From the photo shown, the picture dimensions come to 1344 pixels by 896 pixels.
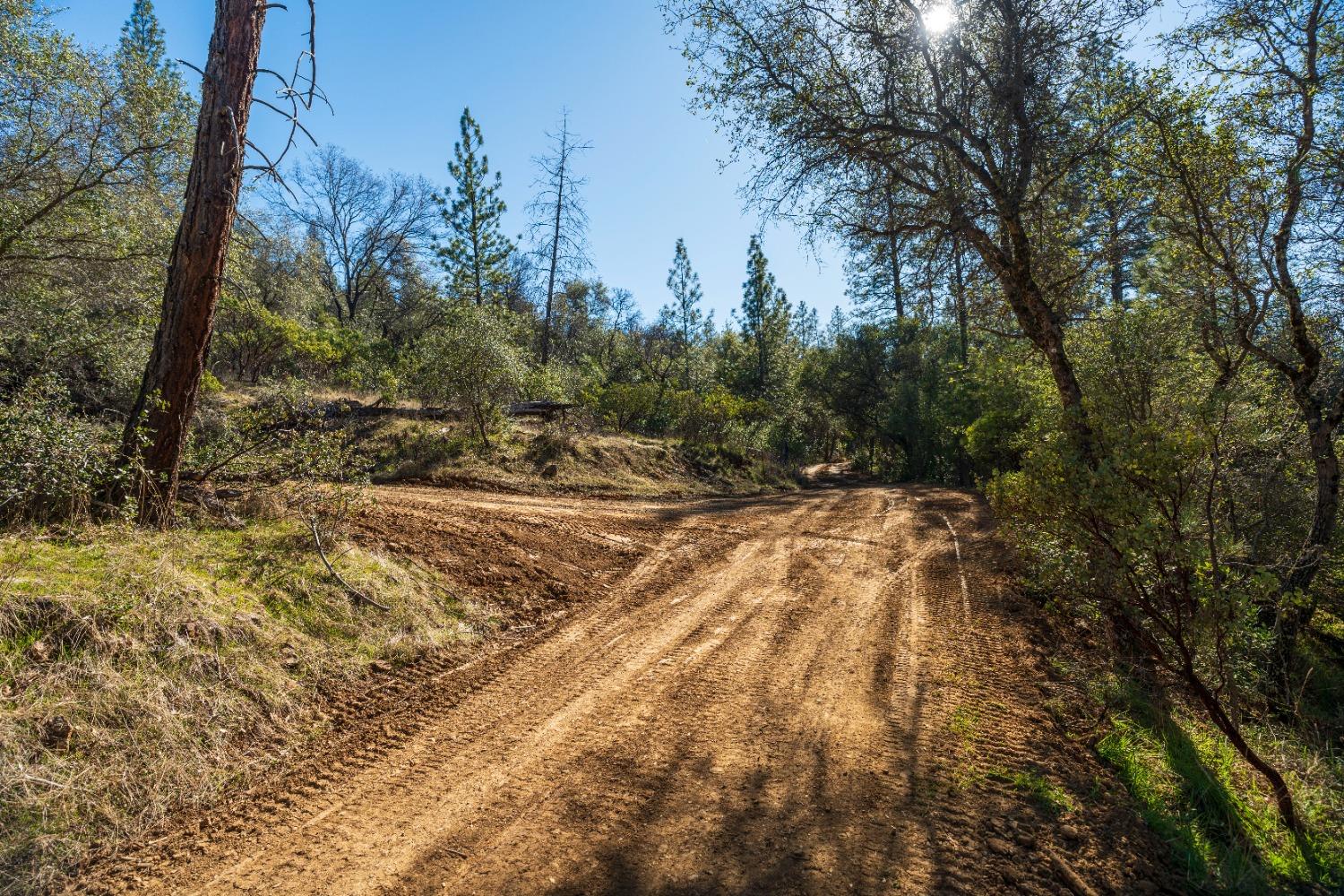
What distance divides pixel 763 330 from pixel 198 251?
103ft

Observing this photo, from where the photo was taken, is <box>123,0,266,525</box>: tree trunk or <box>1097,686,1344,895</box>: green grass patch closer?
<box>1097,686,1344,895</box>: green grass patch

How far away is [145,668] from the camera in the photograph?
135 inches

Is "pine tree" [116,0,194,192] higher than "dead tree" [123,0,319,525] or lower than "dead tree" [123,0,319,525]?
higher

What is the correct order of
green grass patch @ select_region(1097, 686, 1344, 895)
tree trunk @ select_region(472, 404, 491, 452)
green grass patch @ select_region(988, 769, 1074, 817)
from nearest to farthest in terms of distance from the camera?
green grass patch @ select_region(1097, 686, 1344, 895)
green grass patch @ select_region(988, 769, 1074, 817)
tree trunk @ select_region(472, 404, 491, 452)

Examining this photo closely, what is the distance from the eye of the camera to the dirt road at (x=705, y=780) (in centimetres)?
268

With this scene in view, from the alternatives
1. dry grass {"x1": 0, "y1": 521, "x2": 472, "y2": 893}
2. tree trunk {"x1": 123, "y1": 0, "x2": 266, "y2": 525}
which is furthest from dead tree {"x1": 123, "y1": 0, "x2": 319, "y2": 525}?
dry grass {"x1": 0, "y1": 521, "x2": 472, "y2": 893}

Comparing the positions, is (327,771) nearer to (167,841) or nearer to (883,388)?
(167,841)

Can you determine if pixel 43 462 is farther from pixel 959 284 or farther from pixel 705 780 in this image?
pixel 959 284

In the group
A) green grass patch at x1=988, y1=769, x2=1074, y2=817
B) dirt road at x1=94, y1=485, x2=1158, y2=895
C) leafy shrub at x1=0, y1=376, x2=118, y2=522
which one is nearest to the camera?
dirt road at x1=94, y1=485, x2=1158, y2=895

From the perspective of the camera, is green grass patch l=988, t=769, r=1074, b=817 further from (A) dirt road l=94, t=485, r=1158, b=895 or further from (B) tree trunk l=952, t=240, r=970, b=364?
(B) tree trunk l=952, t=240, r=970, b=364

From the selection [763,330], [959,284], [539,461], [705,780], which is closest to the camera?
[705,780]

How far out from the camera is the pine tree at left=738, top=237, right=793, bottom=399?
1307 inches

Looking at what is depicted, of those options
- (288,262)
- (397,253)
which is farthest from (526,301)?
(288,262)

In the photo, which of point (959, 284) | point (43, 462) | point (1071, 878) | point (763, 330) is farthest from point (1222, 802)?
point (763, 330)
